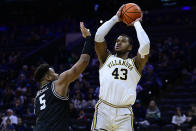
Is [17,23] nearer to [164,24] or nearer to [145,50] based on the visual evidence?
[164,24]

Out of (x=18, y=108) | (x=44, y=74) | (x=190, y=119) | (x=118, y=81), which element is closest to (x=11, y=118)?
(x=18, y=108)

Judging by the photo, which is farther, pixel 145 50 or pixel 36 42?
pixel 36 42

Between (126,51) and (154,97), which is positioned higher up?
(126,51)

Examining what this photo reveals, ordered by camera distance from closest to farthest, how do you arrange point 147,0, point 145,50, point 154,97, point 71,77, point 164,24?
point 71,77, point 145,50, point 154,97, point 147,0, point 164,24

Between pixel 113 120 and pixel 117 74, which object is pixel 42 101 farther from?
pixel 117 74

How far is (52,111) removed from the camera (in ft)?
15.7

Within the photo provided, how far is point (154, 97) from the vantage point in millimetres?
13508

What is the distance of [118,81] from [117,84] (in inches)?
2.1

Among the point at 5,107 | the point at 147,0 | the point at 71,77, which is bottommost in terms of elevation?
the point at 5,107

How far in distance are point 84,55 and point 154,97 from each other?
29.0 feet

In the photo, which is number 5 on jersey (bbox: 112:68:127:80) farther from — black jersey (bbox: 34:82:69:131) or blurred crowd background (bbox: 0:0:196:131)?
blurred crowd background (bbox: 0:0:196:131)

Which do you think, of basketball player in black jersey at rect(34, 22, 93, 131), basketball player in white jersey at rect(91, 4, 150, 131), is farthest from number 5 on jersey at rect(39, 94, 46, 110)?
basketball player in white jersey at rect(91, 4, 150, 131)

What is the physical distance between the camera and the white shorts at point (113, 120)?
17.5 ft

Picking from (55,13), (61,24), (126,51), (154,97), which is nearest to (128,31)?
(154,97)
